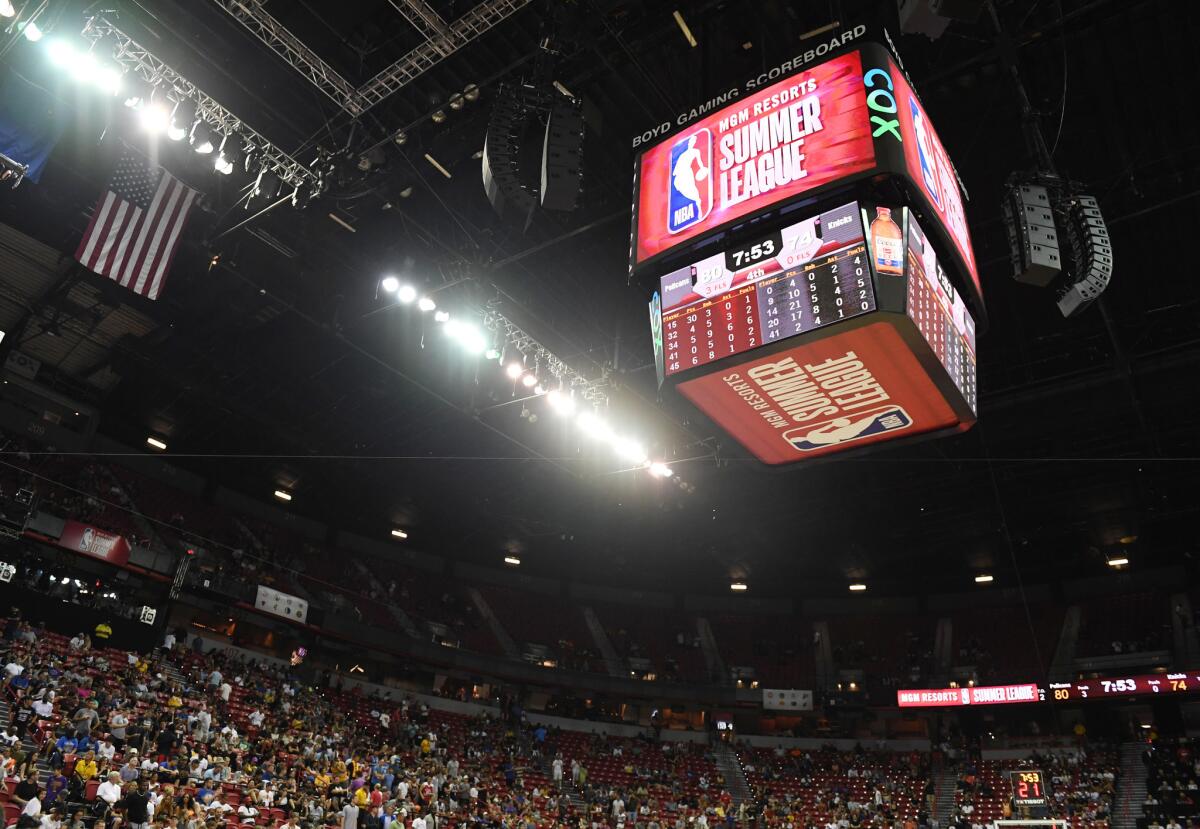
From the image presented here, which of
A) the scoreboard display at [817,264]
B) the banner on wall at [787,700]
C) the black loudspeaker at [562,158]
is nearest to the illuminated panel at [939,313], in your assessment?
the scoreboard display at [817,264]

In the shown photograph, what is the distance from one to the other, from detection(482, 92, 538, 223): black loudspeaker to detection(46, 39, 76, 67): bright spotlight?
4.92 m

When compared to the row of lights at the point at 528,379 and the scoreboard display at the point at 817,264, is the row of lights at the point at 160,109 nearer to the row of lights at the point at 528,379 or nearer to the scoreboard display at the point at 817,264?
the row of lights at the point at 528,379

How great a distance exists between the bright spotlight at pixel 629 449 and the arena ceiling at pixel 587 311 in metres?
0.62

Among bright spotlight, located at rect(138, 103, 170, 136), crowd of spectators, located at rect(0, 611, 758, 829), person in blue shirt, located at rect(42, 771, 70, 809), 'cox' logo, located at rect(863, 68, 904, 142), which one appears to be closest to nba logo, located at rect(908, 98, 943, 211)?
'cox' logo, located at rect(863, 68, 904, 142)

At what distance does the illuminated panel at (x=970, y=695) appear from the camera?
2505cm

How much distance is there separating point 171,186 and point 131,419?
14074 millimetres

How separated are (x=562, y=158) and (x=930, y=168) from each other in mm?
3219

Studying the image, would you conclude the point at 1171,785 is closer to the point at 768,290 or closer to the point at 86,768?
the point at 768,290

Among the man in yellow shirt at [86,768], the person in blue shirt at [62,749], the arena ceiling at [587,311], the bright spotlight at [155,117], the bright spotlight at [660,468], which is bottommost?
the man in yellow shirt at [86,768]

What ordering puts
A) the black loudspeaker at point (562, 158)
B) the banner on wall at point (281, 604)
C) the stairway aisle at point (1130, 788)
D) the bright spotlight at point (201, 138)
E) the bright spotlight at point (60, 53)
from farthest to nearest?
the banner on wall at point (281, 604), the stairway aisle at point (1130, 788), the bright spotlight at point (201, 138), the bright spotlight at point (60, 53), the black loudspeaker at point (562, 158)

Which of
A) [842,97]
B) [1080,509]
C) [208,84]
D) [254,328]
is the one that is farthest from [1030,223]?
[1080,509]

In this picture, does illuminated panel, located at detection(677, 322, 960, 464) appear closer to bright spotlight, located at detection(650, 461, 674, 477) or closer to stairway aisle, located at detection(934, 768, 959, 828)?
bright spotlight, located at detection(650, 461, 674, 477)

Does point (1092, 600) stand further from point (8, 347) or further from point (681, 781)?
point (8, 347)

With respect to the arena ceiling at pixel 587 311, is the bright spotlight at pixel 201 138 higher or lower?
lower
